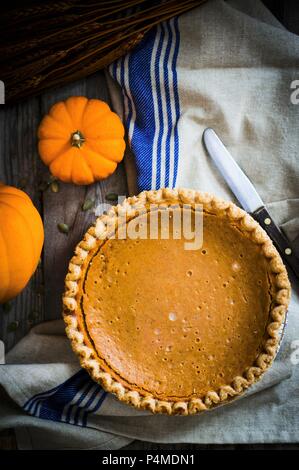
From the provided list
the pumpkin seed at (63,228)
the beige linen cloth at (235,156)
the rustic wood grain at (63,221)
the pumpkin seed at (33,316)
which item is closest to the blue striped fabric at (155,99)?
the beige linen cloth at (235,156)

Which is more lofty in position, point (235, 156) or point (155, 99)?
point (155, 99)

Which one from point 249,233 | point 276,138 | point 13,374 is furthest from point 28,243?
point 276,138

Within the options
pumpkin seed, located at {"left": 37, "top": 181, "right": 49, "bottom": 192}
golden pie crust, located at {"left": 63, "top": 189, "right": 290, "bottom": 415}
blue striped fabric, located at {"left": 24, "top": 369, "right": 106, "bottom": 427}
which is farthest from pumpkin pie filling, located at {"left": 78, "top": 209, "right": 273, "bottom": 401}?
pumpkin seed, located at {"left": 37, "top": 181, "right": 49, "bottom": 192}

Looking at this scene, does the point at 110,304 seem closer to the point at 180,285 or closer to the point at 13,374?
the point at 180,285

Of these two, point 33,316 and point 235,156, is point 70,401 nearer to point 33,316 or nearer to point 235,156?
point 33,316

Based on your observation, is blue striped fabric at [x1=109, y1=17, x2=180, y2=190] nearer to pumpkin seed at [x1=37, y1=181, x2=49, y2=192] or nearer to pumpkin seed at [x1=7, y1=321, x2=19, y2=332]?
pumpkin seed at [x1=37, y1=181, x2=49, y2=192]

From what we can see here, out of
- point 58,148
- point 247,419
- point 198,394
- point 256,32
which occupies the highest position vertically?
point 256,32

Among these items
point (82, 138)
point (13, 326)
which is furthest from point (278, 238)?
point (13, 326)
